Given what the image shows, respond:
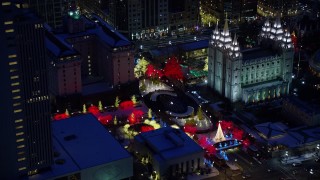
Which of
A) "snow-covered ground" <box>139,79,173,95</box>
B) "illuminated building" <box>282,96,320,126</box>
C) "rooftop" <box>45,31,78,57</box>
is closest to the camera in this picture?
"illuminated building" <box>282,96,320,126</box>

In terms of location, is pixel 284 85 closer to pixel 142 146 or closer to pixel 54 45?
pixel 142 146

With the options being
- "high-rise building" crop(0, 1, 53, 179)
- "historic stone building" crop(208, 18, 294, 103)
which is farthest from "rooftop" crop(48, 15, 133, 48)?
"high-rise building" crop(0, 1, 53, 179)

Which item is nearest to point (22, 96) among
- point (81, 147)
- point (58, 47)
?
point (81, 147)

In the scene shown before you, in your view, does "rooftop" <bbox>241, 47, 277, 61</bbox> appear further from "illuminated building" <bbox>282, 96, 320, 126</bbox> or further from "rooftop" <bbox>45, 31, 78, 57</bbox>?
Result: "rooftop" <bbox>45, 31, 78, 57</bbox>

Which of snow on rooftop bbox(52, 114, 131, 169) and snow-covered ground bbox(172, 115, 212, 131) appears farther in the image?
snow-covered ground bbox(172, 115, 212, 131)

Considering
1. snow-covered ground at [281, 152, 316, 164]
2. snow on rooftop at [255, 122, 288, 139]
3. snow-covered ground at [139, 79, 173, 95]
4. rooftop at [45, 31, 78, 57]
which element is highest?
rooftop at [45, 31, 78, 57]

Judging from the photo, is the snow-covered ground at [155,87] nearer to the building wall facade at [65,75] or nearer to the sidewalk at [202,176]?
the building wall facade at [65,75]

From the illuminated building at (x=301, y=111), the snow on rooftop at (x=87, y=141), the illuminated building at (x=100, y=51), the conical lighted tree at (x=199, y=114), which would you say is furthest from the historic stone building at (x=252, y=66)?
the snow on rooftop at (x=87, y=141)

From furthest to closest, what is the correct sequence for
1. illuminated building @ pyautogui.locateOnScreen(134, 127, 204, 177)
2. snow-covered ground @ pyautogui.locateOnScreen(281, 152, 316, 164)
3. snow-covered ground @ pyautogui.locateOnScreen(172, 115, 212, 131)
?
snow-covered ground @ pyautogui.locateOnScreen(172, 115, 212, 131)
snow-covered ground @ pyautogui.locateOnScreen(281, 152, 316, 164)
illuminated building @ pyautogui.locateOnScreen(134, 127, 204, 177)

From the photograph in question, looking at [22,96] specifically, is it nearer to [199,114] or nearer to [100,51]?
[199,114]
